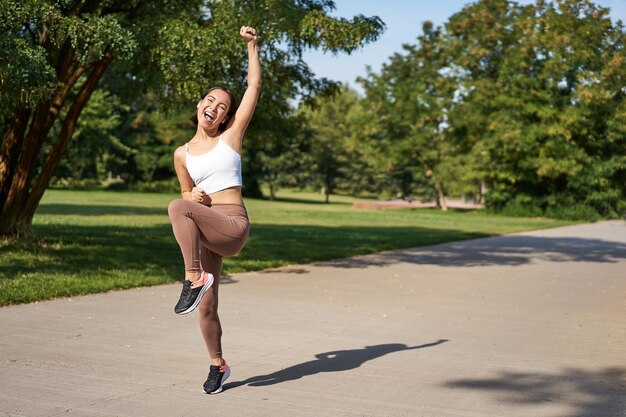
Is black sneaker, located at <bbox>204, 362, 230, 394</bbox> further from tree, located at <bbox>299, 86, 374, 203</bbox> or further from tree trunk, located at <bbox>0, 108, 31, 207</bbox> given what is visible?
tree, located at <bbox>299, 86, 374, 203</bbox>

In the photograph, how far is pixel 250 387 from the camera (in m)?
5.85

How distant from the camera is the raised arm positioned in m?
5.57

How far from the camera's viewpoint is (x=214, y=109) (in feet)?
18.3

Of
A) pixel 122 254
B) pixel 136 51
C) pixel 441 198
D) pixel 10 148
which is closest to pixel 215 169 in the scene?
pixel 136 51

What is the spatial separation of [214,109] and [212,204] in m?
0.59

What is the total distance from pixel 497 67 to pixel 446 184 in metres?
6.94

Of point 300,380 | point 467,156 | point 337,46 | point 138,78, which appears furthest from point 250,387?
point 467,156

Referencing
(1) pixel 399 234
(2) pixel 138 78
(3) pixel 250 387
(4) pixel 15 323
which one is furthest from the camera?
(1) pixel 399 234

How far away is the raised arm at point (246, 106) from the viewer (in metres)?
5.57

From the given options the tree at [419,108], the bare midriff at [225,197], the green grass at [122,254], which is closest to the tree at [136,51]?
the green grass at [122,254]

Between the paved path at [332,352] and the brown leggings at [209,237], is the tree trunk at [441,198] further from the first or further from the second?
the brown leggings at [209,237]

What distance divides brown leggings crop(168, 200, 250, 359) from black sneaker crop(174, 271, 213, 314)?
70 millimetres

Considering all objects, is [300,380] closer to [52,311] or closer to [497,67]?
[52,311]

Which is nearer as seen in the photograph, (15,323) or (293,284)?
(15,323)
